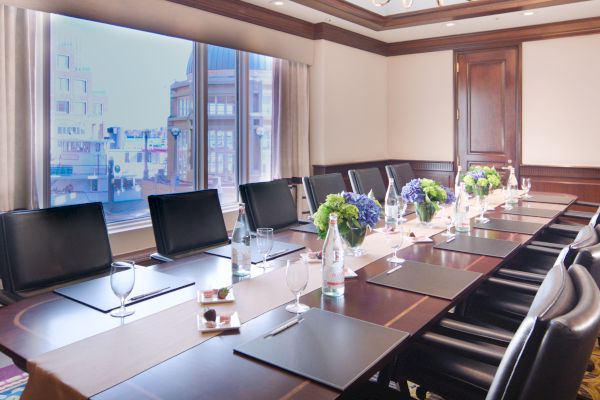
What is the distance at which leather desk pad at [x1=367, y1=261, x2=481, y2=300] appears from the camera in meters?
1.50

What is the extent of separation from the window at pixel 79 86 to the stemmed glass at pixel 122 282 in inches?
82.8

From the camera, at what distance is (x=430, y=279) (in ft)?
5.27

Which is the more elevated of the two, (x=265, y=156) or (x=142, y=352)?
(x=265, y=156)

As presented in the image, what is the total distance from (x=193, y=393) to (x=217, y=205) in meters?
1.55

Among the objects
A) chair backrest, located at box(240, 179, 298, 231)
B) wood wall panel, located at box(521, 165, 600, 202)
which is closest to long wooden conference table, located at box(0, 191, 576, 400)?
chair backrest, located at box(240, 179, 298, 231)

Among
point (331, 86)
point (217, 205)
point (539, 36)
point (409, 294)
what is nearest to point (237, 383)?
point (409, 294)

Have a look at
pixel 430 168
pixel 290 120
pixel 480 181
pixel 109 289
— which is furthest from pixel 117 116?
pixel 430 168

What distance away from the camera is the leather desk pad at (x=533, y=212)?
2.85 meters

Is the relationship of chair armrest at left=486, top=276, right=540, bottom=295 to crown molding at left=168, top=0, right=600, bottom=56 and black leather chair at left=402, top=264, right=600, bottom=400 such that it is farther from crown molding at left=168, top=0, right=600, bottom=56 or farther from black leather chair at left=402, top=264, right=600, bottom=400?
crown molding at left=168, top=0, right=600, bottom=56

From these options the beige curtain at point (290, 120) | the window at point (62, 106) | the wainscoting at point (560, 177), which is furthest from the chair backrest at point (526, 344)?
the wainscoting at point (560, 177)

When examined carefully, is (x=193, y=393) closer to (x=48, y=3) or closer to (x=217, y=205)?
(x=217, y=205)

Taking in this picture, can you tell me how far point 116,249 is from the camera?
10.7 ft

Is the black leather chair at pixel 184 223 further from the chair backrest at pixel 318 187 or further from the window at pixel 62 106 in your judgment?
the window at pixel 62 106

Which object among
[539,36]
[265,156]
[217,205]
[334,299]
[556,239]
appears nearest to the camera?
[334,299]
